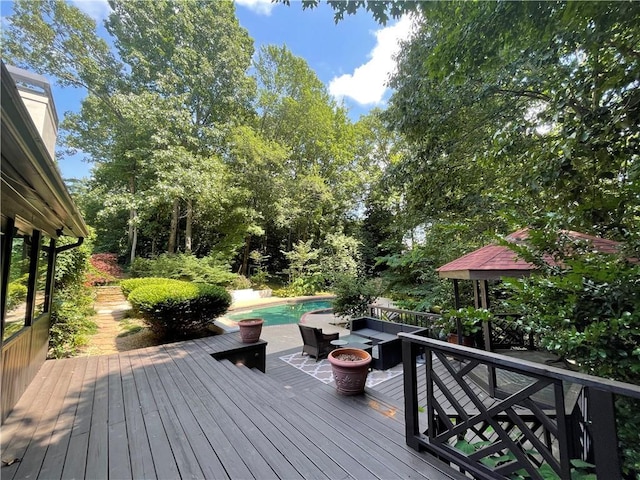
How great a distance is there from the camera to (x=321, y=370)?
521 cm

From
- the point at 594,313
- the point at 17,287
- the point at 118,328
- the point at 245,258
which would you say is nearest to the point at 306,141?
the point at 245,258

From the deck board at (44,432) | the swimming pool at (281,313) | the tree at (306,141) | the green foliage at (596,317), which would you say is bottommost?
the swimming pool at (281,313)

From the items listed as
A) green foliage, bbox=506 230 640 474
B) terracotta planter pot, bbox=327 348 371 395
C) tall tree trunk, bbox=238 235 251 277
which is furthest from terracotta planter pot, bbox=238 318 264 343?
tall tree trunk, bbox=238 235 251 277

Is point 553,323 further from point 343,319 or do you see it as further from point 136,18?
point 136,18

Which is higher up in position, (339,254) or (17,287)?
(339,254)

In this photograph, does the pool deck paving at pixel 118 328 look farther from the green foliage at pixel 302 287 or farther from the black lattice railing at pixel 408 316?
the green foliage at pixel 302 287

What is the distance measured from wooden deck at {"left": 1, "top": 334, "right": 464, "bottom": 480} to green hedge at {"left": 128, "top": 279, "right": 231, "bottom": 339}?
1487 millimetres

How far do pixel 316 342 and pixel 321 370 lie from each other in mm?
613

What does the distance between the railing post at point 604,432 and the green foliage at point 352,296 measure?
7599 mm

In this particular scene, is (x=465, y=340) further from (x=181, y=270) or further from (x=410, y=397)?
(x=181, y=270)

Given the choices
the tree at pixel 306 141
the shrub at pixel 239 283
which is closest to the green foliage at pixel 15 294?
the shrub at pixel 239 283

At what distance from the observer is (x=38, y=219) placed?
3117 mm

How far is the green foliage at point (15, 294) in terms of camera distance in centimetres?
264

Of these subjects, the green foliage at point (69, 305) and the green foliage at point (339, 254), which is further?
the green foliage at point (339, 254)
